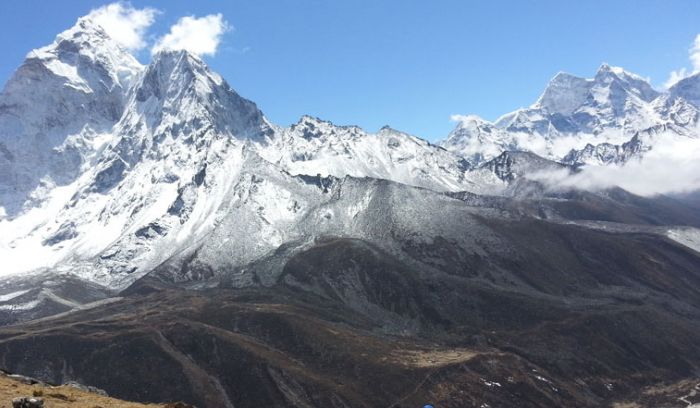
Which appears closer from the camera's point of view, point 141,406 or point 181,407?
point 181,407

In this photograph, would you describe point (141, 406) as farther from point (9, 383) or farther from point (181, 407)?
point (9, 383)

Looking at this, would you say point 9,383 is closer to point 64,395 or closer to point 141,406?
point 64,395

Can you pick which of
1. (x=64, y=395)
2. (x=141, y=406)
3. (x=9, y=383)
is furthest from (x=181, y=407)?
(x=9, y=383)

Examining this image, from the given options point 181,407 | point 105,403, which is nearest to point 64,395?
point 105,403

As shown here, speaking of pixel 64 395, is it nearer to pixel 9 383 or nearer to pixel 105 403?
pixel 105 403

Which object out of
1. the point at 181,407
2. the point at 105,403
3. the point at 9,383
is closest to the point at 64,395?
the point at 105,403

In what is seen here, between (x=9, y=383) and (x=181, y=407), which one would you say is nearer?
(x=181, y=407)

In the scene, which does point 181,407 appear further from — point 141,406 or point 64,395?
point 64,395
